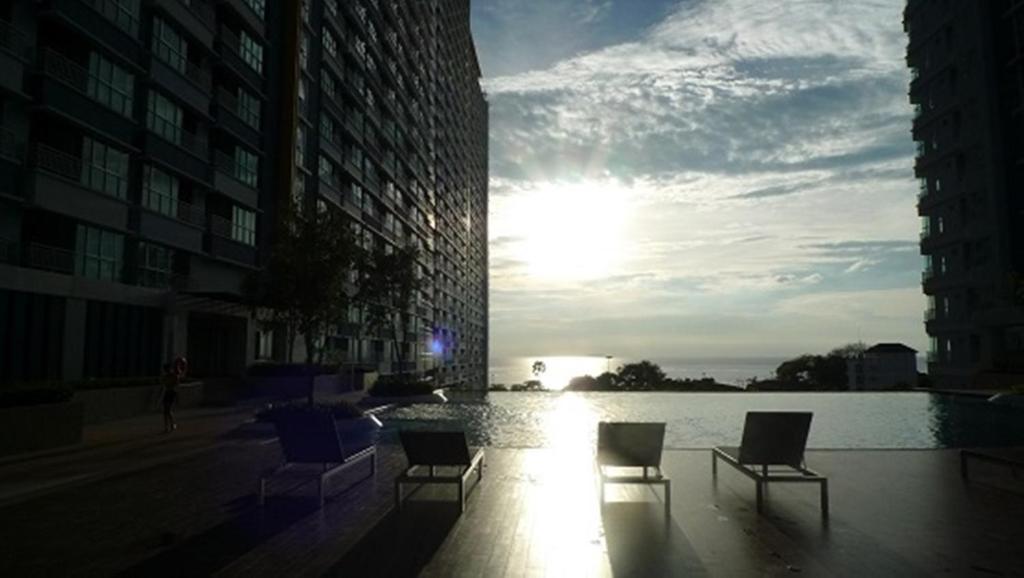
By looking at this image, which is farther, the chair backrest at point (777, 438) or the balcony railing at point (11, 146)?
the balcony railing at point (11, 146)

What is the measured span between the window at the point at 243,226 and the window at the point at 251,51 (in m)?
7.56

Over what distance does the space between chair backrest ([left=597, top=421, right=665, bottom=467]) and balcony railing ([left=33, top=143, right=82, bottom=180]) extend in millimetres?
21901

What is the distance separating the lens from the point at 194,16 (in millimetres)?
30250

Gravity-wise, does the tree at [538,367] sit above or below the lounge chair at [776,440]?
below

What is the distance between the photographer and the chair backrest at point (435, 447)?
827 cm

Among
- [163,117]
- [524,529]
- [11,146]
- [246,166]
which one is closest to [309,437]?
[524,529]

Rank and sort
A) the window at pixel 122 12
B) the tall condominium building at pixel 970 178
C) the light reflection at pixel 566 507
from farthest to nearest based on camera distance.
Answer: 1. the tall condominium building at pixel 970 178
2. the window at pixel 122 12
3. the light reflection at pixel 566 507

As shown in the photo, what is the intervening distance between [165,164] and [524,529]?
1039 inches

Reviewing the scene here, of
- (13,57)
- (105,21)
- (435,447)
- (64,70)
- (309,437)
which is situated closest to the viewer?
(435,447)

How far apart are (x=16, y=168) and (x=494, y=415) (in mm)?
16878

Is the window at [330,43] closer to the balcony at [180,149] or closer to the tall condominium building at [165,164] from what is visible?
the tall condominium building at [165,164]

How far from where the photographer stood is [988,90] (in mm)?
48281

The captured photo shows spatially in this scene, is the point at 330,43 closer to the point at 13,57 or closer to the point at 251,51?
the point at 251,51

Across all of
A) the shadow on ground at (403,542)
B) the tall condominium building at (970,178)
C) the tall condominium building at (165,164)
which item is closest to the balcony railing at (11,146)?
the tall condominium building at (165,164)
